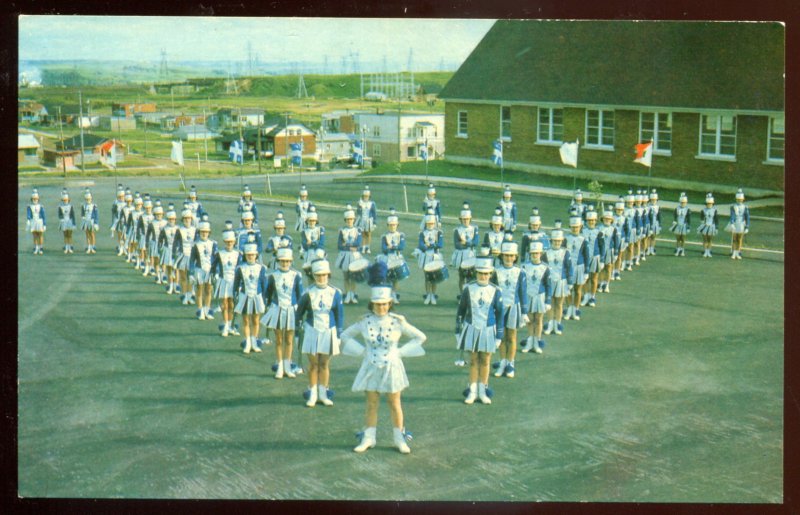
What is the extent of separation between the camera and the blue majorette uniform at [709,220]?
20.4 meters

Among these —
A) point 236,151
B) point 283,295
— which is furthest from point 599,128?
point 283,295

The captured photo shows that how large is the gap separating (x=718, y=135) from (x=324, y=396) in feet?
43.0

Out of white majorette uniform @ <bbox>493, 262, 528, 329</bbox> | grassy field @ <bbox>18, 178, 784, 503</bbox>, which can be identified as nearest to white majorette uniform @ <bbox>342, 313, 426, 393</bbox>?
grassy field @ <bbox>18, 178, 784, 503</bbox>

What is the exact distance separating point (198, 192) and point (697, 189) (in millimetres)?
12051

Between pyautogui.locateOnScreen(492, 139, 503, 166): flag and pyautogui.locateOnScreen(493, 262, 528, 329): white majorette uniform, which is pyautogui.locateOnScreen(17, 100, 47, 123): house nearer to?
pyautogui.locateOnScreen(493, 262, 528, 329): white majorette uniform

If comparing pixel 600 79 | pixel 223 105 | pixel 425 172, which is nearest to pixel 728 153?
pixel 600 79

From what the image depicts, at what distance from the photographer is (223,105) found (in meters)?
18.5

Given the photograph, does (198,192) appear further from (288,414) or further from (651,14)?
(651,14)

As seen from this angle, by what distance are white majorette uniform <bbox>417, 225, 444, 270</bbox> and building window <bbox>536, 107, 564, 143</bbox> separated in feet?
19.8

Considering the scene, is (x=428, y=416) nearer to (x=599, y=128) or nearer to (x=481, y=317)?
(x=481, y=317)

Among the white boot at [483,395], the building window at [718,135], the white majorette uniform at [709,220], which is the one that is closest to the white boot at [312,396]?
the white boot at [483,395]

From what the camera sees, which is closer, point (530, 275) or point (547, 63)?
point (530, 275)

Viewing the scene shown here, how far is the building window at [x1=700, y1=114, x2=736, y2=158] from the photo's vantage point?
21.0 meters

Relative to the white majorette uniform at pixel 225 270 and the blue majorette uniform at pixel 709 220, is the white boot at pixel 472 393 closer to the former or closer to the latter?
the white majorette uniform at pixel 225 270
